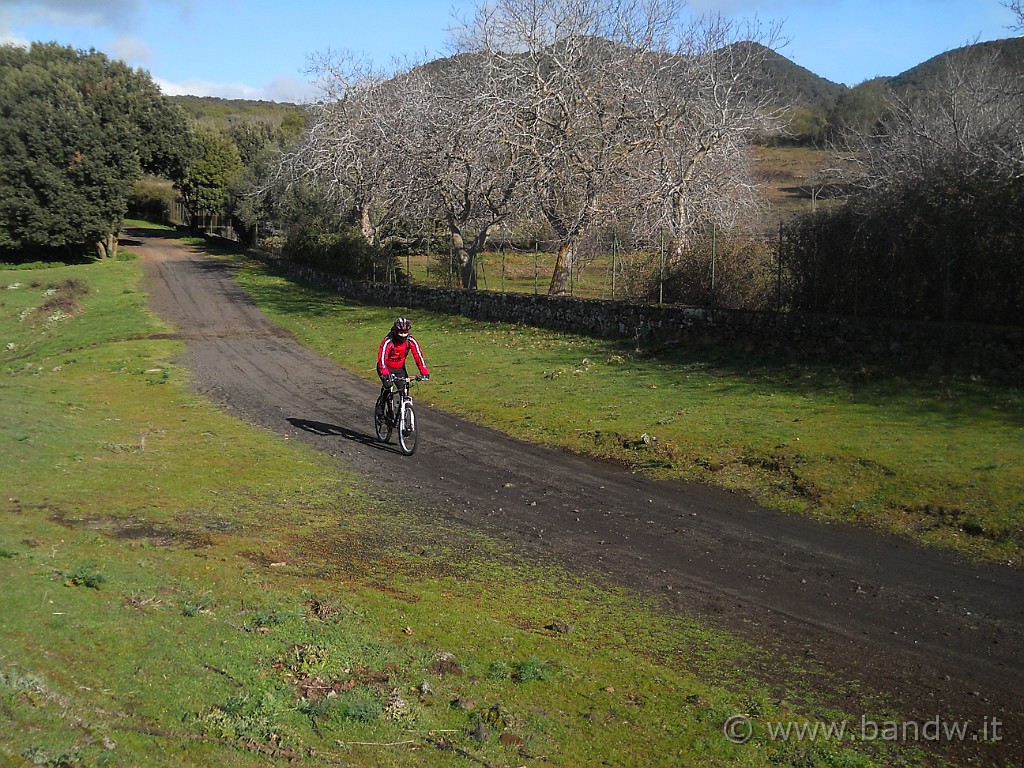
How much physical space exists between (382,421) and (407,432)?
3.01 feet

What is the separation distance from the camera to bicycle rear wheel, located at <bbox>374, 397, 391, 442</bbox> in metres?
14.5

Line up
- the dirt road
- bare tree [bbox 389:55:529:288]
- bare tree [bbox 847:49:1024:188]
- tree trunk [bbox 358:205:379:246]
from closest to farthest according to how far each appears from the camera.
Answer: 1. the dirt road
2. bare tree [bbox 847:49:1024:188]
3. bare tree [bbox 389:55:529:288]
4. tree trunk [bbox 358:205:379:246]

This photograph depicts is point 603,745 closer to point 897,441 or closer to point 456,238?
point 897,441

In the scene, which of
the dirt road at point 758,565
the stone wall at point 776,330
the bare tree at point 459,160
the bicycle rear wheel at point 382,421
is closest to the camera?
the dirt road at point 758,565

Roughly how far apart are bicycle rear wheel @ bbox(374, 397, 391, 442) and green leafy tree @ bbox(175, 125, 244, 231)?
50904 mm

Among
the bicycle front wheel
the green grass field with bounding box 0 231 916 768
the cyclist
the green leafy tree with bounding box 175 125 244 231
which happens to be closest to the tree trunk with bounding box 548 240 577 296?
the cyclist

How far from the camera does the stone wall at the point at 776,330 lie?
15.5 m

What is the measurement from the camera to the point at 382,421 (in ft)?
48.2

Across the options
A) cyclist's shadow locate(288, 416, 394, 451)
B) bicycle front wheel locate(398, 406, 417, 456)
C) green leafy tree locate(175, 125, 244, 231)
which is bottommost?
cyclist's shadow locate(288, 416, 394, 451)

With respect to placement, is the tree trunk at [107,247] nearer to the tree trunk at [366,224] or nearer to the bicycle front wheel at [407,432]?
the tree trunk at [366,224]

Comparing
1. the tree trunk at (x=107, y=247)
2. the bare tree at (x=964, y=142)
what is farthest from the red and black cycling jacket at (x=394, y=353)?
the tree trunk at (x=107, y=247)

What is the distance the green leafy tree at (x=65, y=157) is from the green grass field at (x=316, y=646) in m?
40.9

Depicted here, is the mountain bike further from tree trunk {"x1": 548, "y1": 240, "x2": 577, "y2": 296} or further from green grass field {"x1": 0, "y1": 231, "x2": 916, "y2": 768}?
tree trunk {"x1": 548, "y1": 240, "x2": 577, "y2": 296}

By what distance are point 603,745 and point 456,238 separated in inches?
1208
